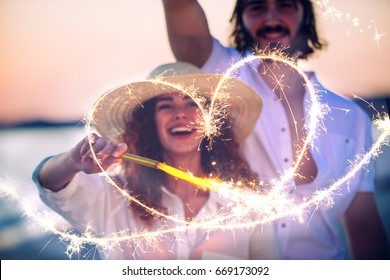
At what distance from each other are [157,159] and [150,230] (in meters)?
0.29

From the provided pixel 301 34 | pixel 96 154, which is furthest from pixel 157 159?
pixel 301 34

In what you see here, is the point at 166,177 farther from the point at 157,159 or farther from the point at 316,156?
the point at 316,156

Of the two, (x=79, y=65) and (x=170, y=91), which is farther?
(x=79, y=65)

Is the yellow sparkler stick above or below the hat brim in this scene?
below

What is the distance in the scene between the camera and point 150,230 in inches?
74.7

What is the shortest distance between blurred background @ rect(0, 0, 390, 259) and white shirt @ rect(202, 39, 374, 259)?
7cm

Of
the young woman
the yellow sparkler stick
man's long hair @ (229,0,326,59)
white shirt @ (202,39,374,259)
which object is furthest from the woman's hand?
man's long hair @ (229,0,326,59)

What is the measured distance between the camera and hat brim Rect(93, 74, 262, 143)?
1.90 metres

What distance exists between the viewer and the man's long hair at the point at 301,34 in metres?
1.94

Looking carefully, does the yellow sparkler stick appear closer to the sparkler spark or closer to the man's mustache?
the sparkler spark

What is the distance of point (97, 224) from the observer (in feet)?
6.29

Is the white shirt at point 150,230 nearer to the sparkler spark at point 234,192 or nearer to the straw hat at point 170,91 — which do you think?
the sparkler spark at point 234,192
